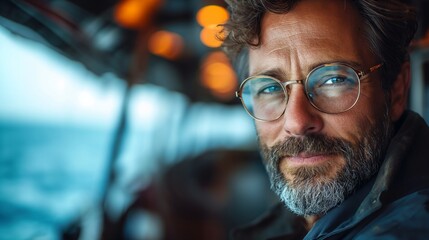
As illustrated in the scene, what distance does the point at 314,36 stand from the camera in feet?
4.38

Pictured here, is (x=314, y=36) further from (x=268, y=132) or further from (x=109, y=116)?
(x=109, y=116)

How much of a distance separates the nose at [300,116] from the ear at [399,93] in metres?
0.30

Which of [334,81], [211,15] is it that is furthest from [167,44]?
[334,81]

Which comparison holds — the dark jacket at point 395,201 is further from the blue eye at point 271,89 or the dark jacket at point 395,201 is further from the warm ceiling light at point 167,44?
the warm ceiling light at point 167,44

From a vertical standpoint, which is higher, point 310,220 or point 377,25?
point 377,25

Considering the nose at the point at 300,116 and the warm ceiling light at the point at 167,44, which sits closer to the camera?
the nose at the point at 300,116

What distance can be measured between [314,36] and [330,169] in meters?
0.38

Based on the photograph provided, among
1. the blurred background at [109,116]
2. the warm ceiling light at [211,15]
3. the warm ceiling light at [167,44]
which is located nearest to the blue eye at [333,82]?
the blurred background at [109,116]

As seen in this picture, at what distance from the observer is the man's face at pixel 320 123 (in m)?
1.26

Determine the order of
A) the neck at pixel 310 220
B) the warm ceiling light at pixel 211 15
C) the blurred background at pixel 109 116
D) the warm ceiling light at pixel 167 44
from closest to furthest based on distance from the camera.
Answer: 1. the neck at pixel 310 220
2. the blurred background at pixel 109 116
3. the warm ceiling light at pixel 211 15
4. the warm ceiling light at pixel 167 44

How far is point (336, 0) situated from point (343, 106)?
0.33m

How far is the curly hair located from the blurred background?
0.77ft

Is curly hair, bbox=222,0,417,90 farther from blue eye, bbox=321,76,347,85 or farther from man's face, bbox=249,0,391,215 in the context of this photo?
blue eye, bbox=321,76,347,85

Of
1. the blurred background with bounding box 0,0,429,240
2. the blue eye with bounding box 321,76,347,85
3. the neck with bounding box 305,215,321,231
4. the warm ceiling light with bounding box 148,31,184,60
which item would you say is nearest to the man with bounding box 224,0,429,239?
the blue eye with bounding box 321,76,347,85
